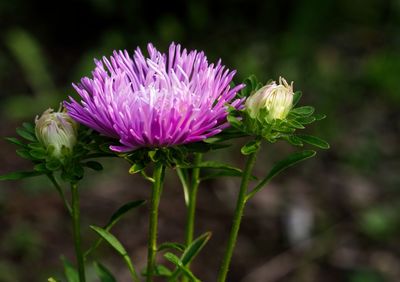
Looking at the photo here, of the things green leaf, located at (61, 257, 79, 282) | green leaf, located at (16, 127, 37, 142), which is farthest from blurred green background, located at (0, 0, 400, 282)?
green leaf, located at (16, 127, 37, 142)

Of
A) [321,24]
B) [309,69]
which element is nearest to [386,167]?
[309,69]

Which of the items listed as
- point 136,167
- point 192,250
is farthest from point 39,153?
point 192,250

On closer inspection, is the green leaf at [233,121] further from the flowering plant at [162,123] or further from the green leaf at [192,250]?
the green leaf at [192,250]

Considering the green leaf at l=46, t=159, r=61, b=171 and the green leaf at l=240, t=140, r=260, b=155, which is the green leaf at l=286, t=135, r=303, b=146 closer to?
the green leaf at l=240, t=140, r=260, b=155

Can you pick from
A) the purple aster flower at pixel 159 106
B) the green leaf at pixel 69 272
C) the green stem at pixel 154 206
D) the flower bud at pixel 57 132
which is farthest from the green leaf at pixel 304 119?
the green leaf at pixel 69 272

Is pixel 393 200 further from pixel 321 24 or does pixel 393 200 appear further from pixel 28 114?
pixel 28 114

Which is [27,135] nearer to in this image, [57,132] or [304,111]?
[57,132]
